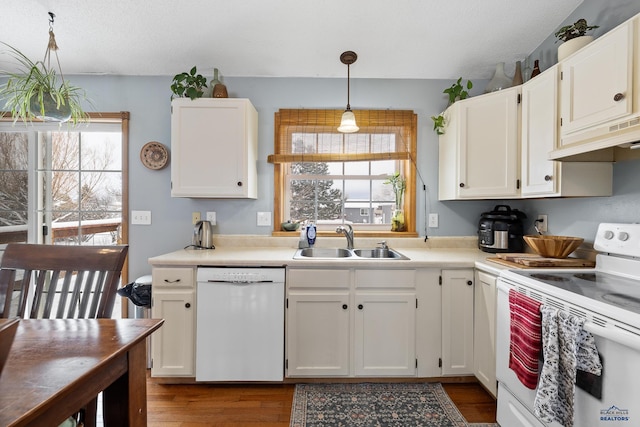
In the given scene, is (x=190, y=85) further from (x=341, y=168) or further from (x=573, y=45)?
(x=573, y=45)

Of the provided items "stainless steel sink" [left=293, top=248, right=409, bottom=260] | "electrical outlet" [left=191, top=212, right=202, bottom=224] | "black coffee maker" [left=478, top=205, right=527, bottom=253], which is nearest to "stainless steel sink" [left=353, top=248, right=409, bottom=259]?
"stainless steel sink" [left=293, top=248, right=409, bottom=260]

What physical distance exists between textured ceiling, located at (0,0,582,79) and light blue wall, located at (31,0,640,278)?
0.09 metres

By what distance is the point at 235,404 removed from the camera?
6.22ft

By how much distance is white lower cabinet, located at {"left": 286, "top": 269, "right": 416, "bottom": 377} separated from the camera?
79.7 inches

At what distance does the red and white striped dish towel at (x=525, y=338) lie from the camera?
1316 mm

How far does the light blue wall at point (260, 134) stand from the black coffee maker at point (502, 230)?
24 centimetres

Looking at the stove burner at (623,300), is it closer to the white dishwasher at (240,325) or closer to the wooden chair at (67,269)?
the white dishwasher at (240,325)

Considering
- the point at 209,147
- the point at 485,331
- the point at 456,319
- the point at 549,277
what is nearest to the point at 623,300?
the point at 549,277

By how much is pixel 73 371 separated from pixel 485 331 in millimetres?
2048

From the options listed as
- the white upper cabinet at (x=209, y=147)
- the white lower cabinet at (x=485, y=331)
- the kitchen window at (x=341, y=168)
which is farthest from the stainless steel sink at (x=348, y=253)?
the white upper cabinet at (x=209, y=147)

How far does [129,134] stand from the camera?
2.64 m

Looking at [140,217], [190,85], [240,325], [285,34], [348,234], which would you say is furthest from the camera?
[140,217]

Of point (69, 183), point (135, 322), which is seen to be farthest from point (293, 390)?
point (69, 183)

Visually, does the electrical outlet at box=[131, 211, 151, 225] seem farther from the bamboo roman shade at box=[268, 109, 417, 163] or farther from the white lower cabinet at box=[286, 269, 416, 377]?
the white lower cabinet at box=[286, 269, 416, 377]
